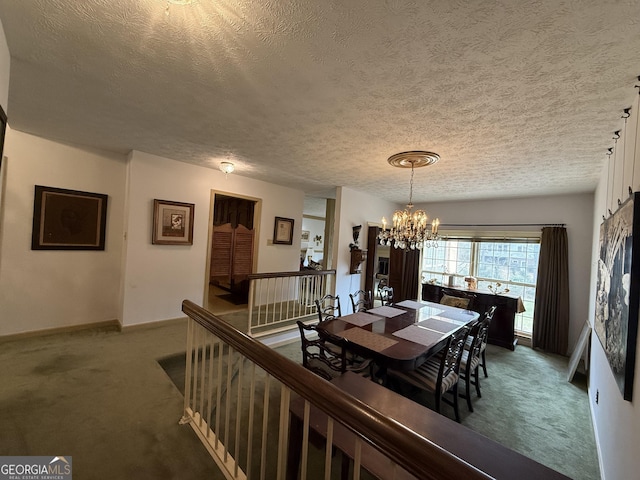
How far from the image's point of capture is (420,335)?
2422 millimetres

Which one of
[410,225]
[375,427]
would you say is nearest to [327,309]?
[410,225]

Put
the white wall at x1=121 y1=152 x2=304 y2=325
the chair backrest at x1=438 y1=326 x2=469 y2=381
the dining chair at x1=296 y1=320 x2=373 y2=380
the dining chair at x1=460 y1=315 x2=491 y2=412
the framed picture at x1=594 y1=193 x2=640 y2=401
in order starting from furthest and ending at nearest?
Result: the white wall at x1=121 y1=152 x2=304 y2=325, the dining chair at x1=460 y1=315 x2=491 y2=412, the chair backrest at x1=438 y1=326 x2=469 y2=381, the dining chair at x1=296 y1=320 x2=373 y2=380, the framed picture at x1=594 y1=193 x2=640 y2=401

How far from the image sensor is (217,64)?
149cm

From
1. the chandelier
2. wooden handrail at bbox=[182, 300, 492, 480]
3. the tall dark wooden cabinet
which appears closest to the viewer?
wooden handrail at bbox=[182, 300, 492, 480]

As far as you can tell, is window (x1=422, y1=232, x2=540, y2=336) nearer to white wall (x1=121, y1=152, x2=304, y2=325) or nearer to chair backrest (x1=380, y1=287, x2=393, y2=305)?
chair backrest (x1=380, y1=287, x2=393, y2=305)

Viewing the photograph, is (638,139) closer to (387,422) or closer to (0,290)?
(387,422)

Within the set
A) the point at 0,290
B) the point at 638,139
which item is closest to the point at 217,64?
the point at 638,139

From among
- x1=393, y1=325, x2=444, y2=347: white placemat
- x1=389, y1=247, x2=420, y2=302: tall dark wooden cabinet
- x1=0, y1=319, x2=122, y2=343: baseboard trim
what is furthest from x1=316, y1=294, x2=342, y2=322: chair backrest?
x1=0, y1=319, x2=122, y2=343: baseboard trim

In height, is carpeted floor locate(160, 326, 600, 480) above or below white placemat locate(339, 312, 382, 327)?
below

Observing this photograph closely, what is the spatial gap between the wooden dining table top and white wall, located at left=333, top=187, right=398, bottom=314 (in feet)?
4.86

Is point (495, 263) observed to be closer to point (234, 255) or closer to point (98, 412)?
point (234, 255)

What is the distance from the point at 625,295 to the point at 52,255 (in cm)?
519

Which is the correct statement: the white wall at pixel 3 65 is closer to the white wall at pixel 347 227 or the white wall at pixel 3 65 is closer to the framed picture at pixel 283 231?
the framed picture at pixel 283 231

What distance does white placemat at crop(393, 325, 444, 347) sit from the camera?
227cm
